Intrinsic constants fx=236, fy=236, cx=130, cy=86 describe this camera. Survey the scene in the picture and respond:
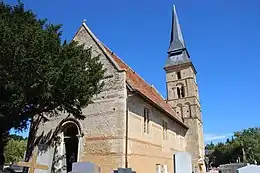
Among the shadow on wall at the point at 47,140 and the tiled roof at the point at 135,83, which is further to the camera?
the tiled roof at the point at 135,83

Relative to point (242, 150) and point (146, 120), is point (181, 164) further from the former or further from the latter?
point (242, 150)

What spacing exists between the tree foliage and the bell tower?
22188mm

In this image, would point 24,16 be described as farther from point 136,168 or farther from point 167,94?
point 167,94

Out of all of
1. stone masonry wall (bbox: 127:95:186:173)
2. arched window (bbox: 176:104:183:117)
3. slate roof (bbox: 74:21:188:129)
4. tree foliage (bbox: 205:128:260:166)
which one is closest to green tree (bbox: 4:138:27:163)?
arched window (bbox: 176:104:183:117)

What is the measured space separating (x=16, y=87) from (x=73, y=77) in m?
2.98

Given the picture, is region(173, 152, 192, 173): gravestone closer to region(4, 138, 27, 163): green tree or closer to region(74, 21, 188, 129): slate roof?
region(74, 21, 188, 129): slate roof

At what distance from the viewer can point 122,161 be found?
1541 cm

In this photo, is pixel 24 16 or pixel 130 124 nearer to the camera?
pixel 24 16

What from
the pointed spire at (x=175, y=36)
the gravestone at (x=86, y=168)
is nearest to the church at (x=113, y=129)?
the gravestone at (x=86, y=168)

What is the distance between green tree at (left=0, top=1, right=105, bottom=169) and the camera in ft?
39.1

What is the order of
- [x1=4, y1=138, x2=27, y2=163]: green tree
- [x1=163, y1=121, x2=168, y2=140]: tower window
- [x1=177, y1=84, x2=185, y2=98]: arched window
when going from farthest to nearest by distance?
[x1=4, y1=138, x2=27, y2=163]: green tree → [x1=177, y1=84, x2=185, y2=98]: arched window → [x1=163, y1=121, x2=168, y2=140]: tower window

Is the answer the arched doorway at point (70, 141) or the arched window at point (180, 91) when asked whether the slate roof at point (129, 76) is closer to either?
the arched doorway at point (70, 141)

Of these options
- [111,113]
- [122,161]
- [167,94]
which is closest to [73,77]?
[111,113]

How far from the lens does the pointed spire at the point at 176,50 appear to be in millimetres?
38188
